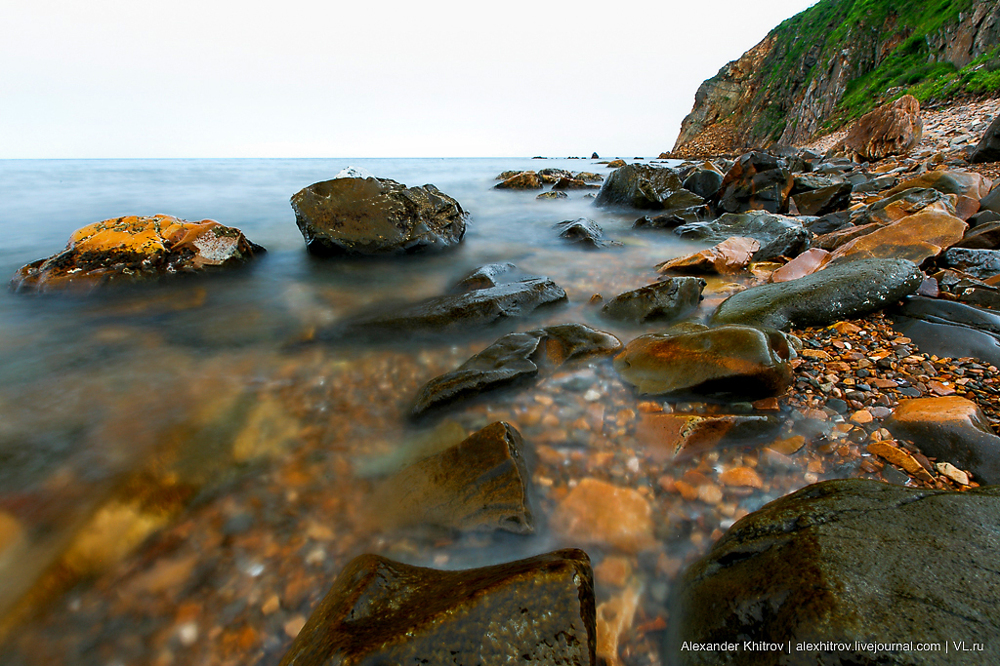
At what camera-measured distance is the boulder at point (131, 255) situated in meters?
4.91

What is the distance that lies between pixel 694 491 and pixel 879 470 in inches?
33.0

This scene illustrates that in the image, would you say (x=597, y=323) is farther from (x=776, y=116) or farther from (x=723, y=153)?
(x=723, y=153)

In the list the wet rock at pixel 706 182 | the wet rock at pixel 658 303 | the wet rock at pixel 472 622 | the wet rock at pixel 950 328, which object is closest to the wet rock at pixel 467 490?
the wet rock at pixel 472 622

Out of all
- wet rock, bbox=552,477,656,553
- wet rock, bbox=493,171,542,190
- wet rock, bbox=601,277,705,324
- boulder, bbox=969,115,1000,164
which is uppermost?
boulder, bbox=969,115,1000,164

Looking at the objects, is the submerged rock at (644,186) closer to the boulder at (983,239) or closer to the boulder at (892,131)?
the boulder at (983,239)

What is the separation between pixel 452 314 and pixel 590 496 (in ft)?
7.31

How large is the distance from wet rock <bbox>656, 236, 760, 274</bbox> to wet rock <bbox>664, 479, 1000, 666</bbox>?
4008 mm

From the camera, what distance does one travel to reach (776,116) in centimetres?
3672

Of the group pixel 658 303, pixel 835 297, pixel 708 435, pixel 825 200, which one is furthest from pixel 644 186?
pixel 708 435

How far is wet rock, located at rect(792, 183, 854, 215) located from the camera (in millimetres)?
7465

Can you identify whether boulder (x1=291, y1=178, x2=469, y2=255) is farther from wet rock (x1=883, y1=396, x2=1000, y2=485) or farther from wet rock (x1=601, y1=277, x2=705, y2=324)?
wet rock (x1=883, y1=396, x2=1000, y2=485)

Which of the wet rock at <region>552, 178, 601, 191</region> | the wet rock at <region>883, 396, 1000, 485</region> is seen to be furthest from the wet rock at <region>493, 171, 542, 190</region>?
the wet rock at <region>883, 396, 1000, 485</region>

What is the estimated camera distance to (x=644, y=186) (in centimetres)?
1041

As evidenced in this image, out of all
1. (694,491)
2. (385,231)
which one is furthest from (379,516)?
(385,231)
